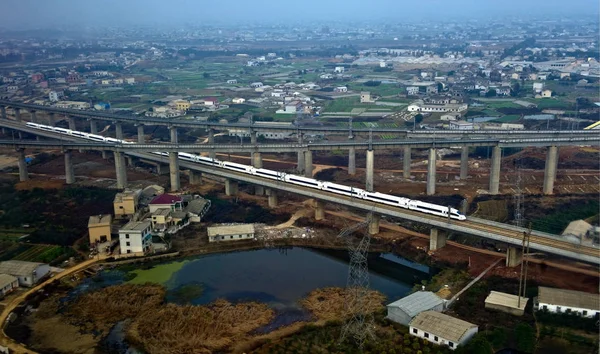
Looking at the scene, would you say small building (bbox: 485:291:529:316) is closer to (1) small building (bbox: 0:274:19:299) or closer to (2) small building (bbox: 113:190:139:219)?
(1) small building (bbox: 0:274:19:299)

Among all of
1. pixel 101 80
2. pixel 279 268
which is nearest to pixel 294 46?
pixel 101 80

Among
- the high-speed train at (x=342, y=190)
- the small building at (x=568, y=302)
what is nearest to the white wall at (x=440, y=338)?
the small building at (x=568, y=302)

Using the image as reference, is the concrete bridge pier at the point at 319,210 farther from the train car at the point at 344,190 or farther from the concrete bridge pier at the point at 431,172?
the concrete bridge pier at the point at 431,172

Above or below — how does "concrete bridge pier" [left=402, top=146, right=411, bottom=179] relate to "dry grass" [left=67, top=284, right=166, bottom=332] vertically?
above

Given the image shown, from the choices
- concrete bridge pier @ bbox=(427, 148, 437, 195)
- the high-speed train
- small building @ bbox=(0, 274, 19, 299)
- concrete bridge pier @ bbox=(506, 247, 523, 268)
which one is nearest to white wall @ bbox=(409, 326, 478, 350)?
concrete bridge pier @ bbox=(506, 247, 523, 268)

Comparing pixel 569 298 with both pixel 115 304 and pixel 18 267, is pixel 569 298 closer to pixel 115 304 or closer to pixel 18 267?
pixel 115 304

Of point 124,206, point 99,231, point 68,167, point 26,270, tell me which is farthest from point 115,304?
point 68,167
